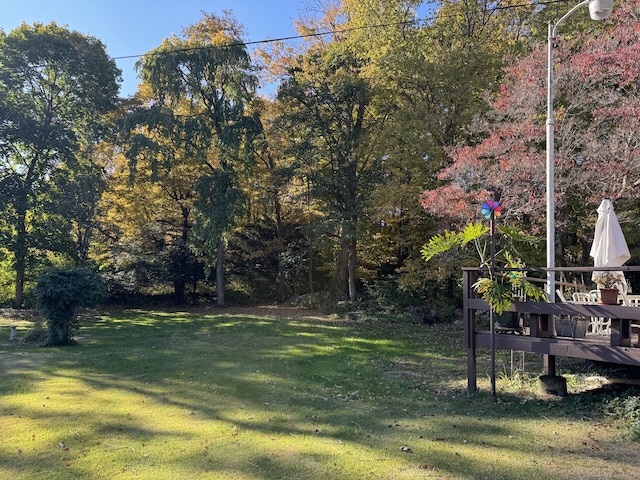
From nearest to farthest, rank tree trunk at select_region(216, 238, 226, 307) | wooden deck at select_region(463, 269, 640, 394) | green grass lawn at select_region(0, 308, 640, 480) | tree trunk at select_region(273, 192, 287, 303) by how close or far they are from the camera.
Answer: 1. green grass lawn at select_region(0, 308, 640, 480)
2. wooden deck at select_region(463, 269, 640, 394)
3. tree trunk at select_region(216, 238, 226, 307)
4. tree trunk at select_region(273, 192, 287, 303)

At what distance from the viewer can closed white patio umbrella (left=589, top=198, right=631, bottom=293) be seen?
18.7 ft

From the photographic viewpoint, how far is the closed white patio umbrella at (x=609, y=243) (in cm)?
570

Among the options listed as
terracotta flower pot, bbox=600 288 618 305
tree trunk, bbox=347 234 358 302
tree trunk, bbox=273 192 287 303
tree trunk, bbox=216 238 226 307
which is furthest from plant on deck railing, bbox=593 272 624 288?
tree trunk, bbox=216 238 226 307

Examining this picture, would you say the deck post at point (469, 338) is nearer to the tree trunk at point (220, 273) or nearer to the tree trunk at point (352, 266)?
the tree trunk at point (352, 266)

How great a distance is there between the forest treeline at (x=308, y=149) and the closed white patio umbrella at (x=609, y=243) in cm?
293

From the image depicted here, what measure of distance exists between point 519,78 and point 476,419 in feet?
26.3

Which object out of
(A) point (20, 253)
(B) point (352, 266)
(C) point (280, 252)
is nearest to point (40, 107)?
(A) point (20, 253)

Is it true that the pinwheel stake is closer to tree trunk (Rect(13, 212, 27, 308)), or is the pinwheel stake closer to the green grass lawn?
the green grass lawn

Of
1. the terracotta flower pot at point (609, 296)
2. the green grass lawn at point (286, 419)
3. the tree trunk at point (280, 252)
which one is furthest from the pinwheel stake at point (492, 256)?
the tree trunk at point (280, 252)

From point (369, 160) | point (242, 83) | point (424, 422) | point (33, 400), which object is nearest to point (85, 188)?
point (242, 83)

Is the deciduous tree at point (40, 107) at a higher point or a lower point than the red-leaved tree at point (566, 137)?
higher

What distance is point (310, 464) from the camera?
11.9 ft

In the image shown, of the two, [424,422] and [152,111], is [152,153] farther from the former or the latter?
A: [424,422]

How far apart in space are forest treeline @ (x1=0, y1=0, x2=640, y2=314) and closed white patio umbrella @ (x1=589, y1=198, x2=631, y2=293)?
293cm
